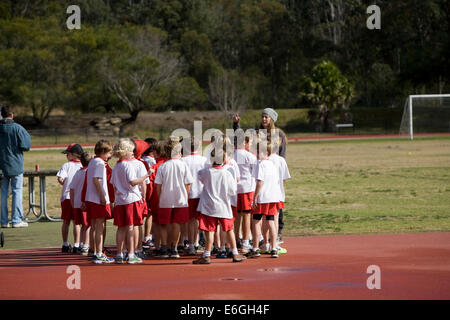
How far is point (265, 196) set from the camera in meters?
9.91

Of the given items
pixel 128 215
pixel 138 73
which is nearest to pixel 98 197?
pixel 128 215

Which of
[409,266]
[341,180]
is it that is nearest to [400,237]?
[409,266]

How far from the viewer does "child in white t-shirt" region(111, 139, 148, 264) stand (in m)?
9.55

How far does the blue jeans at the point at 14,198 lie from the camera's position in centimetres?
1373

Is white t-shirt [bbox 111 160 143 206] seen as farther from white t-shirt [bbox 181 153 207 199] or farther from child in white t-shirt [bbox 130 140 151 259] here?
white t-shirt [bbox 181 153 207 199]

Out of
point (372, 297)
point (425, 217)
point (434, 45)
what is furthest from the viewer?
point (434, 45)

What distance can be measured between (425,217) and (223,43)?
72.8 m

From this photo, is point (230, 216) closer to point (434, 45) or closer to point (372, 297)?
point (372, 297)

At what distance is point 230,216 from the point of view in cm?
955

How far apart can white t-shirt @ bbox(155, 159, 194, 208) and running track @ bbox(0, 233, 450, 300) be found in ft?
2.69

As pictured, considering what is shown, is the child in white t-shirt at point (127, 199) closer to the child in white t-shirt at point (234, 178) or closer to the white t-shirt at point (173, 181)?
the white t-shirt at point (173, 181)

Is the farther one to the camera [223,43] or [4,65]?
[223,43]

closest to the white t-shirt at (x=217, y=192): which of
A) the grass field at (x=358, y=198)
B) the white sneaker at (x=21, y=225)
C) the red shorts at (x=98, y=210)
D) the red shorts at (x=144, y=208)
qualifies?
the red shorts at (x=144, y=208)

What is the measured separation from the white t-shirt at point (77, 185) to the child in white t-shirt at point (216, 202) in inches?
78.7
